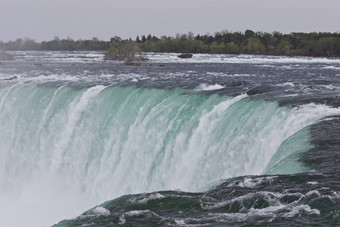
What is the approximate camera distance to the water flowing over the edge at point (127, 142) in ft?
50.4

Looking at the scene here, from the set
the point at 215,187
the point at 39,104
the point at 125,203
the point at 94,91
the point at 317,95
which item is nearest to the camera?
the point at 125,203

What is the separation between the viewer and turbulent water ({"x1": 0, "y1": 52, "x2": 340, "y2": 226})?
988 centimetres

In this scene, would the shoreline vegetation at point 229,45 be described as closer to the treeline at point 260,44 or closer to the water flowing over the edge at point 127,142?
the treeline at point 260,44

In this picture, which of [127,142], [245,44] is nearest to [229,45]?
[245,44]

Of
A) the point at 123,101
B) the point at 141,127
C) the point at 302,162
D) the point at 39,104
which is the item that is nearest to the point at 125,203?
the point at 302,162

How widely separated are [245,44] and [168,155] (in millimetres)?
104074

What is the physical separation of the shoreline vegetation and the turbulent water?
154 ft

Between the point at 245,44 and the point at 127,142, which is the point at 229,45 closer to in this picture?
the point at 245,44

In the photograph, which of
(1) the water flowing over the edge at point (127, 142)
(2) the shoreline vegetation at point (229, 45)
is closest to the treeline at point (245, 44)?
(2) the shoreline vegetation at point (229, 45)

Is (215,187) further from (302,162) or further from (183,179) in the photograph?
(183,179)

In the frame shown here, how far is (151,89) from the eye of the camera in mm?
22531

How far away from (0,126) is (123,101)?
8207mm

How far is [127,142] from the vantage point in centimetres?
2000

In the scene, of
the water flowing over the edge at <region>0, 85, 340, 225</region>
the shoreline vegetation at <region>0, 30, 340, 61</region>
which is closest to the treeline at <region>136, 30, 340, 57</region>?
the shoreline vegetation at <region>0, 30, 340, 61</region>
